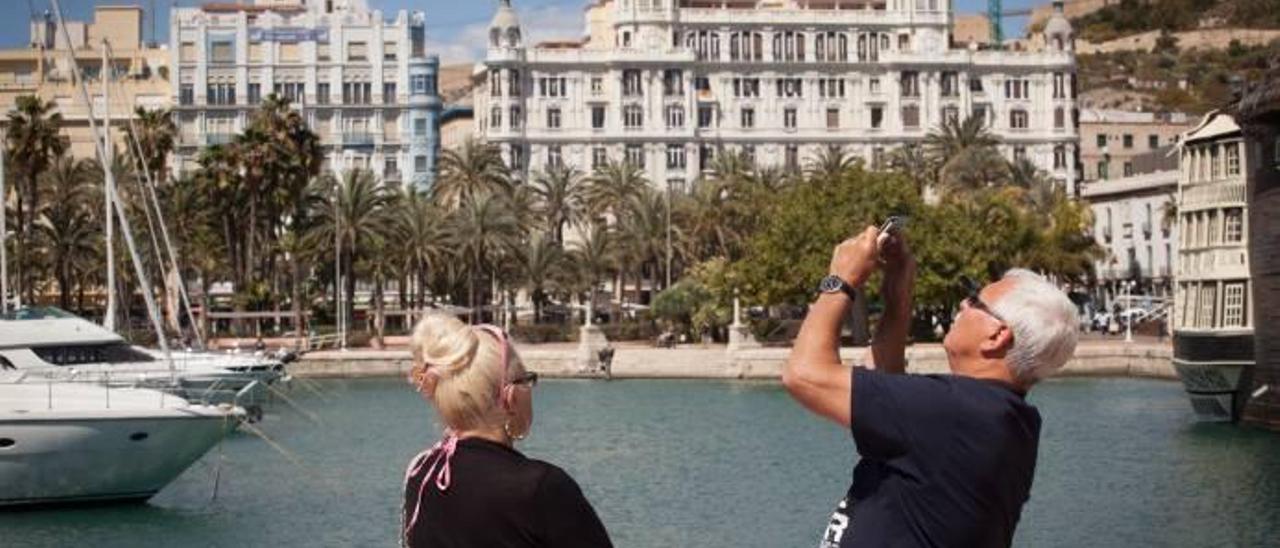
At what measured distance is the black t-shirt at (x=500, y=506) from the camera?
24.6 ft

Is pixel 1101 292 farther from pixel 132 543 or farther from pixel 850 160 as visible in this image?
pixel 132 543

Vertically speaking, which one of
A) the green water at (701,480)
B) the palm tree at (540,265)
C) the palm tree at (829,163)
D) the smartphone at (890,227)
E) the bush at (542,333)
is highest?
the palm tree at (829,163)

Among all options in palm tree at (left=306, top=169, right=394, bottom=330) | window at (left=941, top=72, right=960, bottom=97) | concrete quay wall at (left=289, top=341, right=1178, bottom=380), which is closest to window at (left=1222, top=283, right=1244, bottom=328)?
concrete quay wall at (left=289, top=341, right=1178, bottom=380)

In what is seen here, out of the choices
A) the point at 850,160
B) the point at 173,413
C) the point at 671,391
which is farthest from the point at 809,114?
the point at 173,413

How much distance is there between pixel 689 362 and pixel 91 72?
7884 cm

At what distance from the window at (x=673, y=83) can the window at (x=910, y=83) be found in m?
14.5

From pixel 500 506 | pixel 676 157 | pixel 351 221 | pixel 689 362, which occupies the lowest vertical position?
pixel 689 362

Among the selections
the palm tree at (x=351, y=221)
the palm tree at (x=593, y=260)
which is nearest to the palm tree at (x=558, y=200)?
the palm tree at (x=593, y=260)

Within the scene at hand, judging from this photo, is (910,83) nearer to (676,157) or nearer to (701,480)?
(676,157)

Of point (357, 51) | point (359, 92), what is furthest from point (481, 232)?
point (357, 51)

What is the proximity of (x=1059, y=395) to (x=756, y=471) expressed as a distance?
96.5 feet

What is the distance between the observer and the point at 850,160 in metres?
128

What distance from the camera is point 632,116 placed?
14550 centimetres

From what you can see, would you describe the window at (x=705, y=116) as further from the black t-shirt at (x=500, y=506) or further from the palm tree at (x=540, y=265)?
the black t-shirt at (x=500, y=506)
